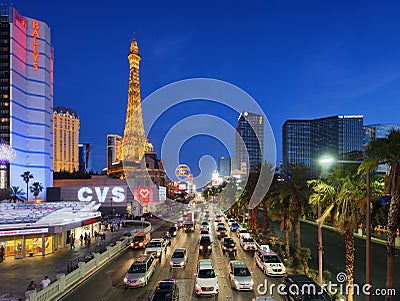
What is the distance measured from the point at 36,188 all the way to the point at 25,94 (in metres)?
23.4

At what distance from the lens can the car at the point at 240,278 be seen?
21.2 metres

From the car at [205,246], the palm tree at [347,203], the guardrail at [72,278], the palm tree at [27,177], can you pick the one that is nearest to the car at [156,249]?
the guardrail at [72,278]

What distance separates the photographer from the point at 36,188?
3344 inches

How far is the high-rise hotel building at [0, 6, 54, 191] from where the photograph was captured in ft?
285

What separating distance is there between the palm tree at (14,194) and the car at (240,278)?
6331 cm

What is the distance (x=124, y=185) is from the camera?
89188mm

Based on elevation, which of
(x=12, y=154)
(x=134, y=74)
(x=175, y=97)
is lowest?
(x=12, y=154)

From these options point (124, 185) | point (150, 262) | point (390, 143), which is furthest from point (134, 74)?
point (390, 143)

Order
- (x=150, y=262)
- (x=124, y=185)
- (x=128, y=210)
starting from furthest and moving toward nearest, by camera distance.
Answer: (x=124, y=185), (x=128, y=210), (x=150, y=262)

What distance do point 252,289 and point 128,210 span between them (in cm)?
6454

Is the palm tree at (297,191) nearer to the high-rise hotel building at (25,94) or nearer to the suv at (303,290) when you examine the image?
the suv at (303,290)

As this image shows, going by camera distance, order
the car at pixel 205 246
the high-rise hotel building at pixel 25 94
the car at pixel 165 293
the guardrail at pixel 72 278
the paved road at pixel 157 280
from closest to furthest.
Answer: the car at pixel 165 293, the guardrail at pixel 72 278, the paved road at pixel 157 280, the car at pixel 205 246, the high-rise hotel building at pixel 25 94

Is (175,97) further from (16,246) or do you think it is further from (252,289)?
(252,289)

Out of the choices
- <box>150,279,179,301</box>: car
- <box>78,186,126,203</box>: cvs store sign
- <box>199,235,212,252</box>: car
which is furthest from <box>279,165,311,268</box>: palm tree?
<box>78,186,126,203</box>: cvs store sign
